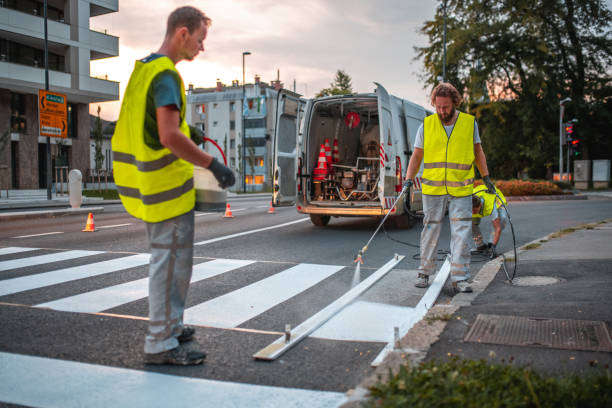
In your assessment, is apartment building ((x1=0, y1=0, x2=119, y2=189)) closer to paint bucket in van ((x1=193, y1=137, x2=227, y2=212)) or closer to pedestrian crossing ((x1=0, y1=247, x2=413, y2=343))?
pedestrian crossing ((x1=0, y1=247, x2=413, y2=343))

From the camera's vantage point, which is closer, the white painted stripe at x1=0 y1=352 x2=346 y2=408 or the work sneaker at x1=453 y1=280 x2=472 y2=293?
the white painted stripe at x1=0 y1=352 x2=346 y2=408

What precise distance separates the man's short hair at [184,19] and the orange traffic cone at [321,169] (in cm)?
813

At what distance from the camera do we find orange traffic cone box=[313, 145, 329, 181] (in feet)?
37.0

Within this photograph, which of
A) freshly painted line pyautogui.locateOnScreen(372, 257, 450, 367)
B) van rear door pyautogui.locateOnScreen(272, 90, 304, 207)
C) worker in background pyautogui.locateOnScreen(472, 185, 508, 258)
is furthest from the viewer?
van rear door pyautogui.locateOnScreen(272, 90, 304, 207)

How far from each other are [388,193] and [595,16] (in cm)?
3629

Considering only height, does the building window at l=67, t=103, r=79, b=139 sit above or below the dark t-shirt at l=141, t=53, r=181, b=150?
above

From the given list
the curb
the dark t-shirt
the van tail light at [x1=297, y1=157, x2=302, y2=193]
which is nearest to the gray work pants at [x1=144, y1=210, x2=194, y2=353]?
the dark t-shirt

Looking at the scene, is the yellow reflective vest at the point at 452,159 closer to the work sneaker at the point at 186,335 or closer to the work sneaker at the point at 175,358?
the work sneaker at the point at 186,335

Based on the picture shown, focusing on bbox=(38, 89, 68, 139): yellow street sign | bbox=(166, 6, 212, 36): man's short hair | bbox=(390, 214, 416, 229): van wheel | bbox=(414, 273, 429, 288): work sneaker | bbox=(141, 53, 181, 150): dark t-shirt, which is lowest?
bbox=(414, 273, 429, 288): work sneaker

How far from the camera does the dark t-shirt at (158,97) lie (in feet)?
9.81

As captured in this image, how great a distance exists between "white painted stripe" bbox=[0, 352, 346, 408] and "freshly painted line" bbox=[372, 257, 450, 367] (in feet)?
2.14

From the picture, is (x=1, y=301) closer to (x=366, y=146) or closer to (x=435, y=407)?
(x=435, y=407)

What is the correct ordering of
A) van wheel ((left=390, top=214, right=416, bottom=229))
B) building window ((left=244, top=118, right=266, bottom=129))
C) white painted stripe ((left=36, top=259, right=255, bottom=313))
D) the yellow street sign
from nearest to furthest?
white painted stripe ((left=36, top=259, right=255, bottom=313)) < van wheel ((left=390, top=214, right=416, bottom=229)) < the yellow street sign < building window ((left=244, top=118, right=266, bottom=129))

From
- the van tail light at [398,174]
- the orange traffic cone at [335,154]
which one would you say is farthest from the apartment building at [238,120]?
the van tail light at [398,174]
